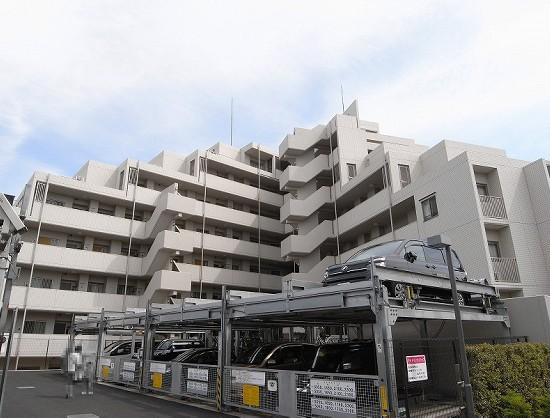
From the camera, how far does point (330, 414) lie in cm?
789

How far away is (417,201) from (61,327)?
24388 mm

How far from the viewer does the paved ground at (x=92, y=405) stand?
34.1 feet

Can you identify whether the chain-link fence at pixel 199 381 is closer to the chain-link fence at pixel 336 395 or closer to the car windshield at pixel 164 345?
the chain-link fence at pixel 336 395

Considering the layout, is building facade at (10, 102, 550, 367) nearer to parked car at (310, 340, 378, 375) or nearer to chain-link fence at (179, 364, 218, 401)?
parked car at (310, 340, 378, 375)

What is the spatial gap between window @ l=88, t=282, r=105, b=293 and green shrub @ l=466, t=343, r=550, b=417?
26.9 metres

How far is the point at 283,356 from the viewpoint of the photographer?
40.5ft

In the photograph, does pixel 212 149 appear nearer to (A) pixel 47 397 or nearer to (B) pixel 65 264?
(B) pixel 65 264

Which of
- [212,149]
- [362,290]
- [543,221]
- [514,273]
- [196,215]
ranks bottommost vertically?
[362,290]

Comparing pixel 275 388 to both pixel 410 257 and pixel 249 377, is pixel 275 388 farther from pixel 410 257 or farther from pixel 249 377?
pixel 410 257

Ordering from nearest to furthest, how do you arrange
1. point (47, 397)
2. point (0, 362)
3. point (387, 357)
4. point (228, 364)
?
point (387, 357)
point (228, 364)
point (47, 397)
point (0, 362)

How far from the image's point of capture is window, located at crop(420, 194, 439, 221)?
66.7ft

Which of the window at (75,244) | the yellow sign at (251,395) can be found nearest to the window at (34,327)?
the window at (75,244)

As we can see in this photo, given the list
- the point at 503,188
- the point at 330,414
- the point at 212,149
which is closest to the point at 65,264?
the point at 212,149

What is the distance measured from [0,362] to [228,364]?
22.4m
